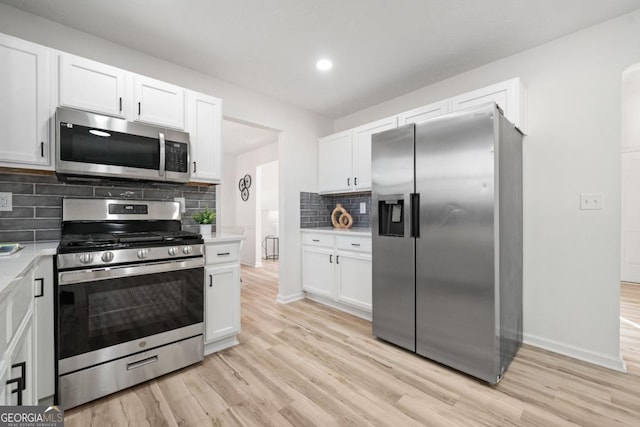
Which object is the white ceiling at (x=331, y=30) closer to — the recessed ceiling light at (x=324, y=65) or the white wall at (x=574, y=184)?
the recessed ceiling light at (x=324, y=65)

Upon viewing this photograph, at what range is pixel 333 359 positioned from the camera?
2.22m


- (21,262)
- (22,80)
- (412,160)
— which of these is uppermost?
(22,80)

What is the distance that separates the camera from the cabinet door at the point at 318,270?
3354mm

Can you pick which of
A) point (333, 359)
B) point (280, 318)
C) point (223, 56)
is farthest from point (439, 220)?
point (223, 56)

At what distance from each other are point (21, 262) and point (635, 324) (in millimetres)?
4751

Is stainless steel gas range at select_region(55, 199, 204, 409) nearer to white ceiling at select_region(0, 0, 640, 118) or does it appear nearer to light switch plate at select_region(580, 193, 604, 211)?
white ceiling at select_region(0, 0, 640, 118)

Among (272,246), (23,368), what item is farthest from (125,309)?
(272,246)

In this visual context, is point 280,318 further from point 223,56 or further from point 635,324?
point 635,324

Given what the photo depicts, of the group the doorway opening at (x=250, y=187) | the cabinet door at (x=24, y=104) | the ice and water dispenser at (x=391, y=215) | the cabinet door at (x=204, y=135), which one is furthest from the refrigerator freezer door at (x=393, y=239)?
the doorway opening at (x=250, y=187)

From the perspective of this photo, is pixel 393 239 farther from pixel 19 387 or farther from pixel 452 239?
pixel 19 387

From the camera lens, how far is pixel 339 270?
3.24 meters

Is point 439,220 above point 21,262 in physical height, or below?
above

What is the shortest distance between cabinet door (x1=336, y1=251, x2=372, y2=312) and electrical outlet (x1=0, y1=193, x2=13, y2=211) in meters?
2.72

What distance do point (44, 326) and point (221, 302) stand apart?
3.41ft
